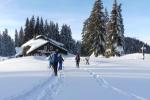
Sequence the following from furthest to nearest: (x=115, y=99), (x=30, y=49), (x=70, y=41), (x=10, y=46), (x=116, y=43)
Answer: (x=10, y=46) → (x=70, y=41) → (x=30, y=49) → (x=116, y=43) → (x=115, y=99)

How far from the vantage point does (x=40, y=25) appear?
13638 cm

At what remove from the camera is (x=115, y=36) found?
74125mm

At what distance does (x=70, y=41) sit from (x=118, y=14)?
5737 cm

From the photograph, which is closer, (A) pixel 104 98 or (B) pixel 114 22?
(A) pixel 104 98

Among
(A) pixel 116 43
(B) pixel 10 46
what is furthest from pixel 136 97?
(B) pixel 10 46

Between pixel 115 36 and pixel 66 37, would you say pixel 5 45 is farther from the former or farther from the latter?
pixel 115 36

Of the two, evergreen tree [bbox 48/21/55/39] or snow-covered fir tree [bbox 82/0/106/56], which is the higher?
evergreen tree [bbox 48/21/55/39]

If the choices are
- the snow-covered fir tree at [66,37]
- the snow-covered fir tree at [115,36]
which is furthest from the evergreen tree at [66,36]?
the snow-covered fir tree at [115,36]

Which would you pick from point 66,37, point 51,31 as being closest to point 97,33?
point 66,37

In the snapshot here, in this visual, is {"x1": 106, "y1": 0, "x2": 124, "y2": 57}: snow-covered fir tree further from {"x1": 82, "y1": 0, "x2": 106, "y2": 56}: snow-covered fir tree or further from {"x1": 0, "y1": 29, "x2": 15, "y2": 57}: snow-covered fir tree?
{"x1": 0, "y1": 29, "x2": 15, "y2": 57}: snow-covered fir tree

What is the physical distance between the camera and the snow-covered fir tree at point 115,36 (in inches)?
2906

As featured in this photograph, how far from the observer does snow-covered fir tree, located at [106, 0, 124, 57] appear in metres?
73.8

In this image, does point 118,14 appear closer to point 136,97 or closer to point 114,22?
point 114,22

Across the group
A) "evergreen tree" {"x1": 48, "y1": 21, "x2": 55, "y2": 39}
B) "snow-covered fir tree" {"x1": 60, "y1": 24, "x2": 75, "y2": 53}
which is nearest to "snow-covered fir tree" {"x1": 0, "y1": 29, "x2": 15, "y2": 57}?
"evergreen tree" {"x1": 48, "y1": 21, "x2": 55, "y2": 39}
